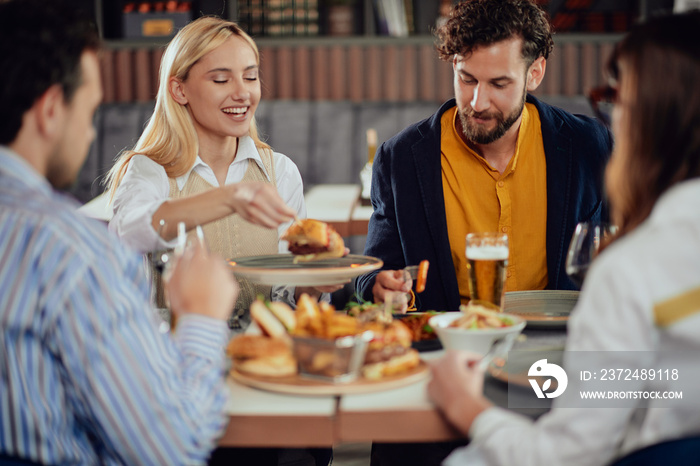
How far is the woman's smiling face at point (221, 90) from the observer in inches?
83.0

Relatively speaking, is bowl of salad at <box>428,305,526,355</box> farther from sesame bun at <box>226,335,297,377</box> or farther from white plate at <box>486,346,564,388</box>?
sesame bun at <box>226,335,297,377</box>

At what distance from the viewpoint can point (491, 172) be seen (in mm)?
2127

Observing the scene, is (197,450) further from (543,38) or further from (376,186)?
(543,38)

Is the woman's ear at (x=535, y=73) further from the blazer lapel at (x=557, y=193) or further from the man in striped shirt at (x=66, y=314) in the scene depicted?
the man in striped shirt at (x=66, y=314)

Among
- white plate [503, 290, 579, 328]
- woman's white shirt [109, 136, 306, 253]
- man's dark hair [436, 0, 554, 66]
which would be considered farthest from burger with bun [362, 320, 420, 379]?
man's dark hair [436, 0, 554, 66]

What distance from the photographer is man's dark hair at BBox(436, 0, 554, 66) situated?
2.04m

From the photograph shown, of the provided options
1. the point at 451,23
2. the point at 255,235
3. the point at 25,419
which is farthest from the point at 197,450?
the point at 451,23

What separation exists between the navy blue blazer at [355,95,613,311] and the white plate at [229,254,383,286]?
1.54 ft

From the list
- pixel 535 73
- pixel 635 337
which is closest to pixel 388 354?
pixel 635 337

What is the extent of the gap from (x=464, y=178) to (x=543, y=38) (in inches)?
18.2

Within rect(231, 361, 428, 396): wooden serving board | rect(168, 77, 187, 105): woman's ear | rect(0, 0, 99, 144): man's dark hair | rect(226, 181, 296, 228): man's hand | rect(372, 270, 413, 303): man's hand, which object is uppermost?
rect(0, 0, 99, 144): man's dark hair

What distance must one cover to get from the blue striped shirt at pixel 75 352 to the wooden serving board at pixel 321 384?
0.48 ft

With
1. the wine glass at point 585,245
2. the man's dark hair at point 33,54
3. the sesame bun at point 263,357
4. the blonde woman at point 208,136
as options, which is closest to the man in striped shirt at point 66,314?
the man's dark hair at point 33,54

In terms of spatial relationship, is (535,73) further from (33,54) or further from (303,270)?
(33,54)
